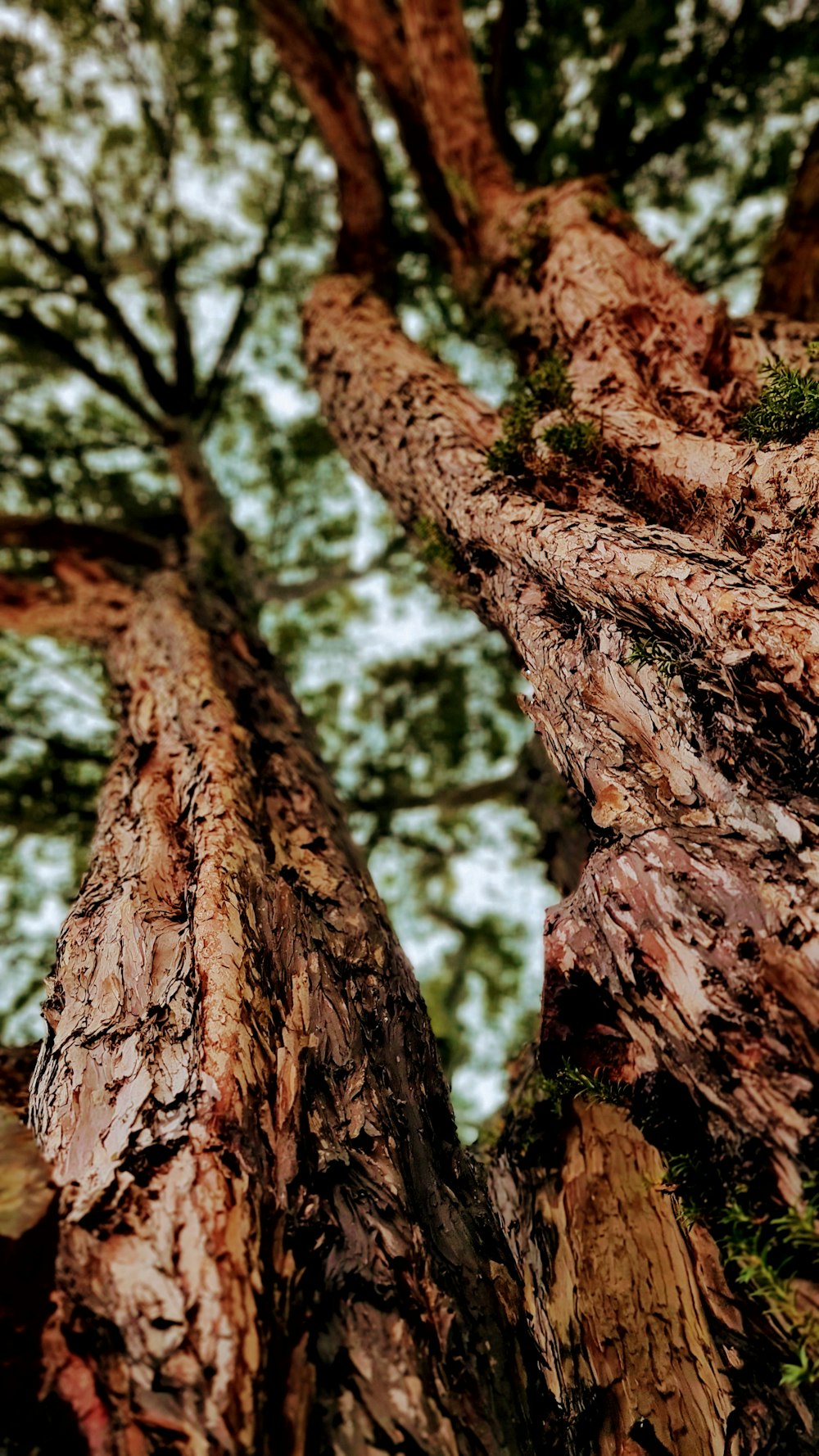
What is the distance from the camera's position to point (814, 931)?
1479 mm

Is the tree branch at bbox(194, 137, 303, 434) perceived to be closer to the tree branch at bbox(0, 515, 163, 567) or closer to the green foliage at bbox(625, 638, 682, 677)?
the tree branch at bbox(0, 515, 163, 567)

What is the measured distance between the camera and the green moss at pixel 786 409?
225cm

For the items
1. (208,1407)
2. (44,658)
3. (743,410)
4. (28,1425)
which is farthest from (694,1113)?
(44,658)

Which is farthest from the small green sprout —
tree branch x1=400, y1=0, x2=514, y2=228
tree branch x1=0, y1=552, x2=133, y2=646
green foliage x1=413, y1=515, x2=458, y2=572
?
tree branch x1=0, y1=552, x2=133, y2=646

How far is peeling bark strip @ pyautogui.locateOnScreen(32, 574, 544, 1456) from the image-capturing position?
1358 mm

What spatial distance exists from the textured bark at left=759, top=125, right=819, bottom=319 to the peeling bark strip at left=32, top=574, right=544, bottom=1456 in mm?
4386

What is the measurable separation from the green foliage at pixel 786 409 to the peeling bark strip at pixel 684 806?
0.49 metres

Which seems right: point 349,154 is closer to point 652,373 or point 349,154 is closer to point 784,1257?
point 652,373

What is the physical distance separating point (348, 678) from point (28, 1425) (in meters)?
7.32

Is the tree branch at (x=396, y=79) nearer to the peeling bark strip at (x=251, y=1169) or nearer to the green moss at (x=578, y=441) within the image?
the green moss at (x=578, y=441)

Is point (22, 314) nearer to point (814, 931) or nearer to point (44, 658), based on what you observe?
point (44, 658)

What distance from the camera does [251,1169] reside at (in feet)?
5.27

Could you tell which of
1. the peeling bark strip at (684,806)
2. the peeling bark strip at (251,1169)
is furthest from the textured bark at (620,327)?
the peeling bark strip at (251,1169)

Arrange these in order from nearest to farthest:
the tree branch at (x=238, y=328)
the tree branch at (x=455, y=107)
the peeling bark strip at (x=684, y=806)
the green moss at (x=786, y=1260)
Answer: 1. the green moss at (x=786, y=1260)
2. the peeling bark strip at (x=684, y=806)
3. the tree branch at (x=455, y=107)
4. the tree branch at (x=238, y=328)
